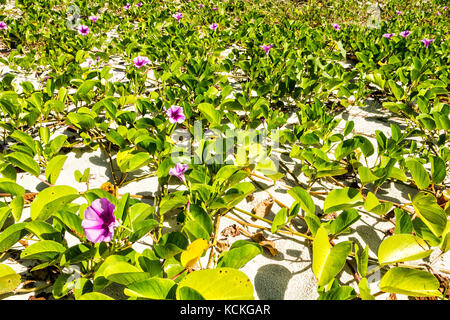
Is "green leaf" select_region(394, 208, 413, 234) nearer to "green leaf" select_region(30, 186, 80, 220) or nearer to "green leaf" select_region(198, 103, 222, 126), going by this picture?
"green leaf" select_region(198, 103, 222, 126)

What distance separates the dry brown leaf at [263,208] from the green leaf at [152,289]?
593 mm

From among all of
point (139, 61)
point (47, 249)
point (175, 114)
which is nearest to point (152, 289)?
point (47, 249)

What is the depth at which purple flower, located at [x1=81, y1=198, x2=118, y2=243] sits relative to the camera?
97cm

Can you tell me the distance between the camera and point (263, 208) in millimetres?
1388

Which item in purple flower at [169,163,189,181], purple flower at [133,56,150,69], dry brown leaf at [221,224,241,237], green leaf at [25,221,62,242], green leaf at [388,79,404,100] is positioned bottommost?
dry brown leaf at [221,224,241,237]

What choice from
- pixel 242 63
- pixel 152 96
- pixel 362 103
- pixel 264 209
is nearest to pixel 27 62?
pixel 152 96

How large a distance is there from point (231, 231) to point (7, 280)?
0.79 meters

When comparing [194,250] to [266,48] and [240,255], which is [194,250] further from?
[266,48]

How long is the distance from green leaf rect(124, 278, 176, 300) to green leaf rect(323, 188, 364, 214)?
708 mm

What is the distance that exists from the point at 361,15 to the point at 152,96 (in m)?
5.15

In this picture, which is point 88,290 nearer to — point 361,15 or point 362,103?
point 362,103

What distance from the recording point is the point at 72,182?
1501 millimetres

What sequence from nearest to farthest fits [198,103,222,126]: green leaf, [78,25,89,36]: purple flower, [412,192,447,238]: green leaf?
[412,192,447,238]: green leaf → [198,103,222,126]: green leaf → [78,25,89,36]: purple flower

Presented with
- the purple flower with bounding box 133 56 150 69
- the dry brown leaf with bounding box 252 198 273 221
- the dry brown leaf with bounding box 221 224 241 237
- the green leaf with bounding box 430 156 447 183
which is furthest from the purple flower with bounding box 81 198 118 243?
the purple flower with bounding box 133 56 150 69
